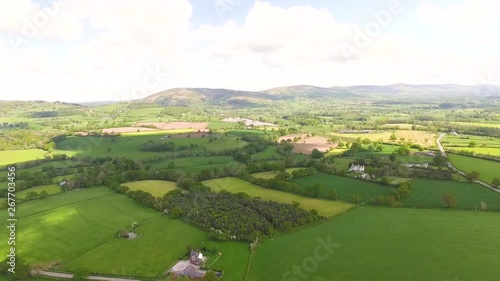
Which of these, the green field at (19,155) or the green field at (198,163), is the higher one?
the green field at (19,155)

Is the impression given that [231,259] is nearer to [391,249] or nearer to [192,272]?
[192,272]

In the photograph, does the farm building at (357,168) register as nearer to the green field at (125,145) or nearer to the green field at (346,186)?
the green field at (346,186)

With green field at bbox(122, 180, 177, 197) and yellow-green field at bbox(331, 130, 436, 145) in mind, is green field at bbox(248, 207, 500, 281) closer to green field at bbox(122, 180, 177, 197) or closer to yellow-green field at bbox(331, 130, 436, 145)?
A: green field at bbox(122, 180, 177, 197)

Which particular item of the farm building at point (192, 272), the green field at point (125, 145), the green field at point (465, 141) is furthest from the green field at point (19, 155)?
the green field at point (465, 141)

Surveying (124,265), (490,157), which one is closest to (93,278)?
(124,265)

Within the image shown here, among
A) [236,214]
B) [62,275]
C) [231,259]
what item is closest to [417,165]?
[236,214]

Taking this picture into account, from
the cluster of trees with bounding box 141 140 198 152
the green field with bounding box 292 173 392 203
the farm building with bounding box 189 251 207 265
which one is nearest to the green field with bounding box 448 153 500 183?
the green field with bounding box 292 173 392 203

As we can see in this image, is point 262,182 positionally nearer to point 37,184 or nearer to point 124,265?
point 124,265
